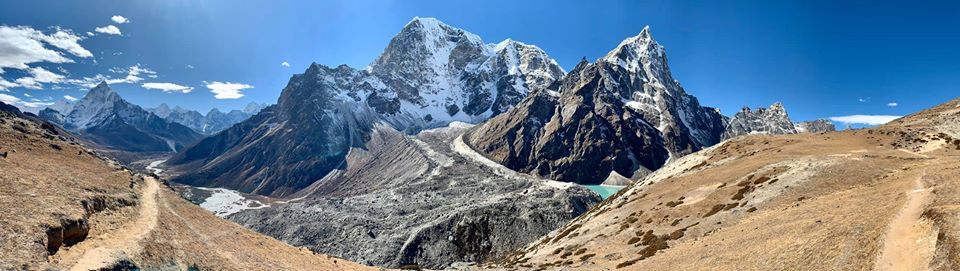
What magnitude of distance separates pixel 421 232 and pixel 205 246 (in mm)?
101637

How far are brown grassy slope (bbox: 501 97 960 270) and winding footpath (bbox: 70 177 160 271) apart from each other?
34379 mm

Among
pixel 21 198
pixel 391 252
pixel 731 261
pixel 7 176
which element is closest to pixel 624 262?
pixel 731 261

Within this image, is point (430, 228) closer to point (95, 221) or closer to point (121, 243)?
point (95, 221)

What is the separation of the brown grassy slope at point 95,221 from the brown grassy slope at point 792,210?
2875cm

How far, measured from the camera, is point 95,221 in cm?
3000

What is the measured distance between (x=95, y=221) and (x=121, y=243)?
12.5 feet

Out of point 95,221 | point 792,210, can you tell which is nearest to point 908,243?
point 792,210

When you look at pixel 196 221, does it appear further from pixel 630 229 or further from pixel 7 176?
pixel 630 229

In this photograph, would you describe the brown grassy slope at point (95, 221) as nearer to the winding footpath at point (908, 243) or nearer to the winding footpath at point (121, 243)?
the winding footpath at point (121, 243)

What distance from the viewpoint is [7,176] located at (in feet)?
98.7

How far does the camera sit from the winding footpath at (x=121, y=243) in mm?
24656

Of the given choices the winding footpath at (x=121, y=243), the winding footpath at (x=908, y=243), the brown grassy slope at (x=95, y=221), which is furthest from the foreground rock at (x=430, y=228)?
the winding footpath at (x=908, y=243)

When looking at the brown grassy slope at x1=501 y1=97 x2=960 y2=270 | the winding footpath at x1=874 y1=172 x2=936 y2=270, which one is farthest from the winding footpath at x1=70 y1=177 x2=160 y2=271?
the winding footpath at x1=874 y1=172 x2=936 y2=270

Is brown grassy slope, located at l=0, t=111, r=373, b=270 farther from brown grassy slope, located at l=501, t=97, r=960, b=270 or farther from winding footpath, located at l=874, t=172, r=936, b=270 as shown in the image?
winding footpath, located at l=874, t=172, r=936, b=270
